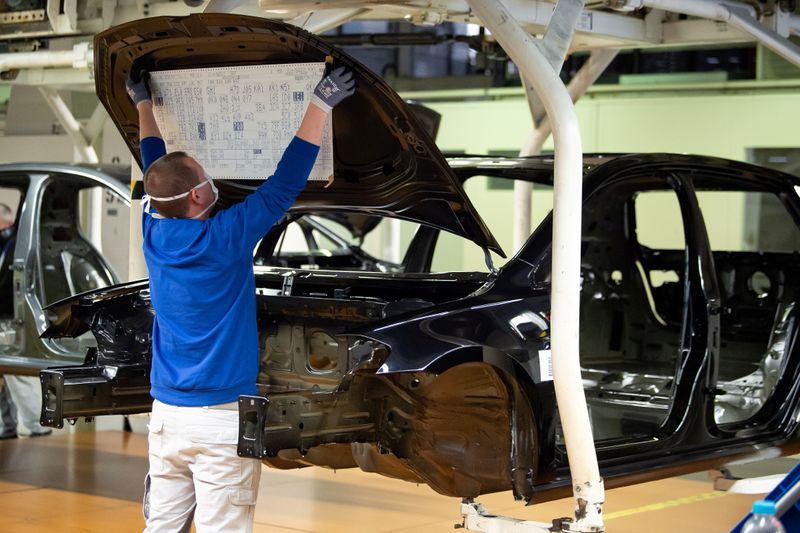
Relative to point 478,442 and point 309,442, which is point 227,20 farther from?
point 478,442

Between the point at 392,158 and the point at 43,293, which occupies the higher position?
the point at 392,158

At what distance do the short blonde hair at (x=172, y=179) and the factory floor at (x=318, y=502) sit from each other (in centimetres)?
302

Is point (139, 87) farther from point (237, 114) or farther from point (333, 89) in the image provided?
point (333, 89)

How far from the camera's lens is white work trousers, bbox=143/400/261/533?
12.9 ft

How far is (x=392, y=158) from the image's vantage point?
4.56 meters

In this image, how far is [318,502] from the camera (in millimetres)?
7363

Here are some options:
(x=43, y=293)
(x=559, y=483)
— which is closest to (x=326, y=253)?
(x=43, y=293)

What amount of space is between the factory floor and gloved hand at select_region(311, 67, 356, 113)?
10.2ft

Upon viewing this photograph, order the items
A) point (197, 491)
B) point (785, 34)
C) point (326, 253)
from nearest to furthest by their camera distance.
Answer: point (197, 491)
point (785, 34)
point (326, 253)

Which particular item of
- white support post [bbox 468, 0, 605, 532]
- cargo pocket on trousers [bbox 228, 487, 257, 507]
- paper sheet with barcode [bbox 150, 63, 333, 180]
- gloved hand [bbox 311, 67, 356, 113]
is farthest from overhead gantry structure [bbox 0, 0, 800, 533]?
cargo pocket on trousers [bbox 228, 487, 257, 507]

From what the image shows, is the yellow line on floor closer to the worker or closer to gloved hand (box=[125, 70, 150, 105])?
the worker

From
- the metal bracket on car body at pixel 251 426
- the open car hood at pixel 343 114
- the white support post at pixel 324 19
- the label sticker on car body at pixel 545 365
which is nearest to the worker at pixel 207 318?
the metal bracket on car body at pixel 251 426

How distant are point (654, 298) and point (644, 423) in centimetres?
129

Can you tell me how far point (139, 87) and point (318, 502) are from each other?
11.4 feet
